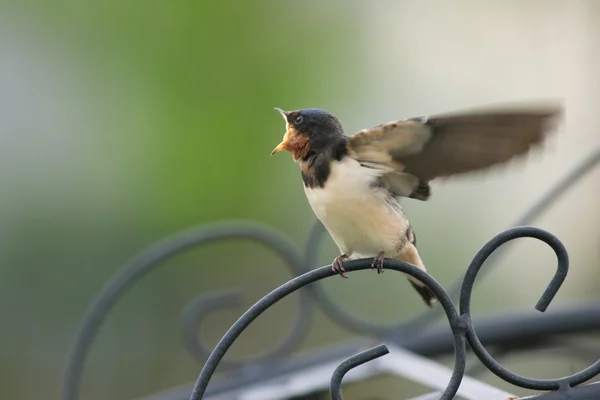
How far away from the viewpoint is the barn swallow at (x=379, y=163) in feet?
3.85

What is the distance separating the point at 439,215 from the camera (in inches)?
142

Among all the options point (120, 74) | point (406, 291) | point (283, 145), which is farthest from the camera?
point (406, 291)

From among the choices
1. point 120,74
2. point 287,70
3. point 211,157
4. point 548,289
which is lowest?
point 548,289

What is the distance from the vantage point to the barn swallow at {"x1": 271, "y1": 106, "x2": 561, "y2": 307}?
46.3 inches

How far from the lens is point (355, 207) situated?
1297 millimetres

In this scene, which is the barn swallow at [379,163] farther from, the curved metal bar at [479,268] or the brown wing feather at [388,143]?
the curved metal bar at [479,268]

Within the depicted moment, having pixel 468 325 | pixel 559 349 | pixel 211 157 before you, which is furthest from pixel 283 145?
pixel 211 157

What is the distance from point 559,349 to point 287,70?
1846mm

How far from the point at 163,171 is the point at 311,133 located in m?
2.04

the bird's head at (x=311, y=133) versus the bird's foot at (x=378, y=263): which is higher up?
the bird's head at (x=311, y=133)

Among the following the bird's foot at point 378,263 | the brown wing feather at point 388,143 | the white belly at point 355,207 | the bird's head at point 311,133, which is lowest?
the bird's foot at point 378,263

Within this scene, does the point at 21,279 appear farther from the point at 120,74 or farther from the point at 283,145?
the point at 283,145

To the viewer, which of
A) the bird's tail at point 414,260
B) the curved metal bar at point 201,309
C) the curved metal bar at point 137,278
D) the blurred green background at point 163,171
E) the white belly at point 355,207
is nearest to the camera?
the white belly at point 355,207

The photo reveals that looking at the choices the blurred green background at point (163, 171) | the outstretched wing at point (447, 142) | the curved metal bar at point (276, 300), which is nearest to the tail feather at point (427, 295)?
the outstretched wing at point (447, 142)
